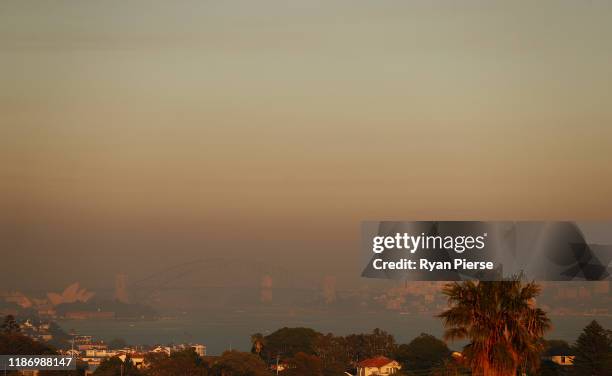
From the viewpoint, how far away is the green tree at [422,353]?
5228cm

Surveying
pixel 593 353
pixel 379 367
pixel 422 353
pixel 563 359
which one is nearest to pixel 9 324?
pixel 379 367

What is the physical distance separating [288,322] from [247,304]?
12.7m

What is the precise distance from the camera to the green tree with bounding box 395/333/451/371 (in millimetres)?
52281

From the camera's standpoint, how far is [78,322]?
77.0m

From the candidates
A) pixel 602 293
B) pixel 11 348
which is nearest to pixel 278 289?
pixel 602 293

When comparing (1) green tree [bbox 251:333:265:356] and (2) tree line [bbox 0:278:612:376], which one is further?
(1) green tree [bbox 251:333:265:356]

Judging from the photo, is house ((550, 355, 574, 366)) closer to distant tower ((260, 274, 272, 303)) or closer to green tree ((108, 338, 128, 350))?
green tree ((108, 338, 128, 350))

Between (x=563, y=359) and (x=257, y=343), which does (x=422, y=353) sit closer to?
(x=257, y=343)

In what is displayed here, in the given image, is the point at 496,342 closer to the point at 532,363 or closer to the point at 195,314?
the point at 532,363
